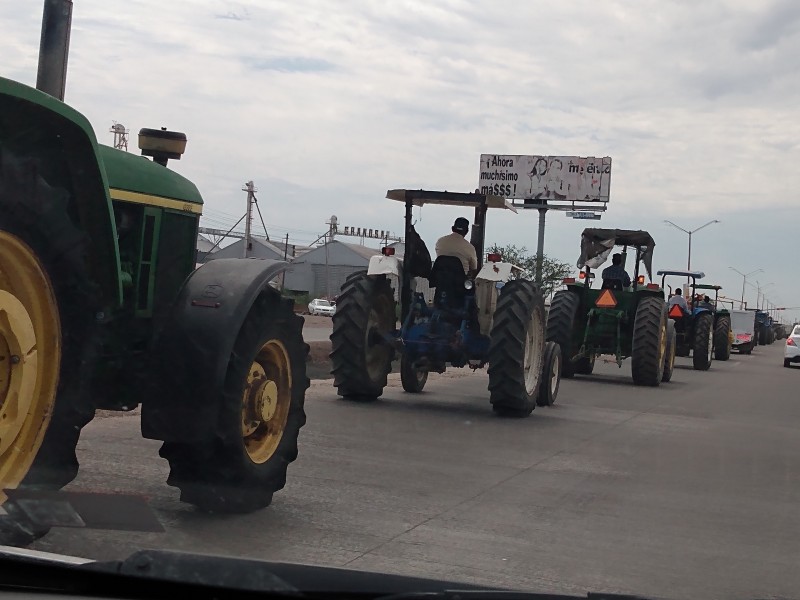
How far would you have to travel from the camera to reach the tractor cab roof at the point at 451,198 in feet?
41.0

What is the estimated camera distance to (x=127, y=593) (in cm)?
314

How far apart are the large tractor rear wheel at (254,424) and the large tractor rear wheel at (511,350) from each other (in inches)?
214

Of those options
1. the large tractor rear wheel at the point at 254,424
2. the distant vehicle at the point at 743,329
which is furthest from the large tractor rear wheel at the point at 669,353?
the distant vehicle at the point at 743,329

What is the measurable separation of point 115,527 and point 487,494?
9.34 ft

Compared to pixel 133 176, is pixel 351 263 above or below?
above

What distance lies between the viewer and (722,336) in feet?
103

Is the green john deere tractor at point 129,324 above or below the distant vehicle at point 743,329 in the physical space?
below

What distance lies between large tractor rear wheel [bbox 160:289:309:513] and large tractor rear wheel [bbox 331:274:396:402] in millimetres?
5759

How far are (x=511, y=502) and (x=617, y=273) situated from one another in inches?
518

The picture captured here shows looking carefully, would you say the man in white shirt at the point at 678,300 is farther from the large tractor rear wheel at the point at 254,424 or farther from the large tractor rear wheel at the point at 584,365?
the large tractor rear wheel at the point at 254,424

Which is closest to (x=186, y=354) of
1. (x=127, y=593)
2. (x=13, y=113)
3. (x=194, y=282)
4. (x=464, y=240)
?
(x=194, y=282)

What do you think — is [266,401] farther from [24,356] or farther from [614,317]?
[614,317]

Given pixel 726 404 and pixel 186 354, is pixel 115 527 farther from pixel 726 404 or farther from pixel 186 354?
pixel 726 404

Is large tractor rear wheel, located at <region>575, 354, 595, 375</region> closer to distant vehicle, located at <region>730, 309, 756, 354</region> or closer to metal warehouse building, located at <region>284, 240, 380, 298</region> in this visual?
distant vehicle, located at <region>730, 309, 756, 354</region>
